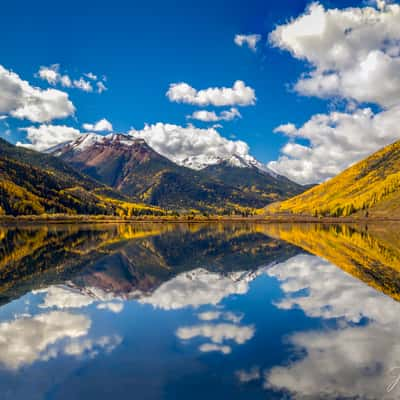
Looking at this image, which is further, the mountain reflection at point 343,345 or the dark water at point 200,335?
the dark water at point 200,335

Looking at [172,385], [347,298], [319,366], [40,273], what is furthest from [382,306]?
[40,273]

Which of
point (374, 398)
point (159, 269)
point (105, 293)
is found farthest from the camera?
point (159, 269)

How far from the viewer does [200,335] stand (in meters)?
22.9

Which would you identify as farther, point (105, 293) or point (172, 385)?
point (105, 293)

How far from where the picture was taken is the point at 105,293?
35844 mm

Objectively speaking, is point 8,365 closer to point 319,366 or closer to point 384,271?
point 319,366

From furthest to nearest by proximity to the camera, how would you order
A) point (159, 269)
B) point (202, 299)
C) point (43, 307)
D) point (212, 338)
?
point (159, 269)
point (202, 299)
point (43, 307)
point (212, 338)

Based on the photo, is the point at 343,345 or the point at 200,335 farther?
the point at 200,335

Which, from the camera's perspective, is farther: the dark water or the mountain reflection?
the dark water

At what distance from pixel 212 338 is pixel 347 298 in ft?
57.9

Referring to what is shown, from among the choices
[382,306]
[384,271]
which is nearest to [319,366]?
[382,306]

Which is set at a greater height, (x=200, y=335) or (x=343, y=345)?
(x=343, y=345)

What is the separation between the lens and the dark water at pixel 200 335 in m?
15.9

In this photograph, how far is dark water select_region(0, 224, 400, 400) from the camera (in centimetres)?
1595
